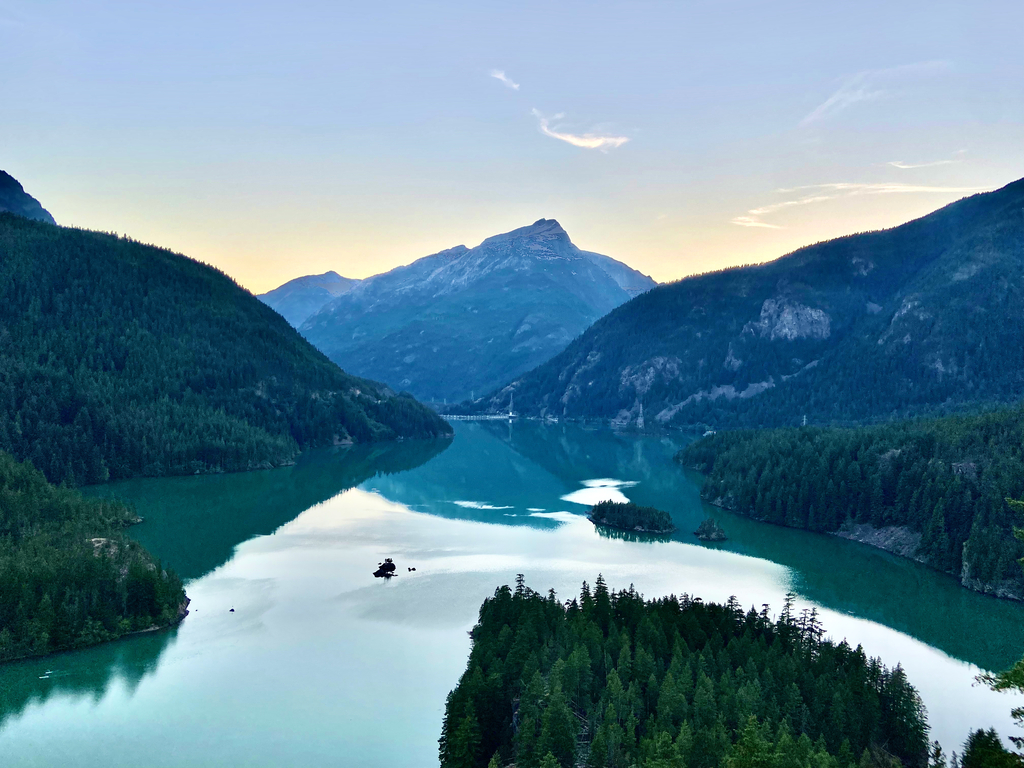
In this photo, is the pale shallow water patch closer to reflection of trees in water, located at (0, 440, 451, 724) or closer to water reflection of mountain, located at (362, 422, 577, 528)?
water reflection of mountain, located at (362, 422, 577, 528)

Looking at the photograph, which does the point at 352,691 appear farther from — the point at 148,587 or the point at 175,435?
the point at 175,435

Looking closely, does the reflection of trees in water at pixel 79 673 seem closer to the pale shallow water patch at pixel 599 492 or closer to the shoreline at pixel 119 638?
the shoreline at pixel 119 638

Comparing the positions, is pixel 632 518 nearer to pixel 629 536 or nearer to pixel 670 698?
pixel 629 536

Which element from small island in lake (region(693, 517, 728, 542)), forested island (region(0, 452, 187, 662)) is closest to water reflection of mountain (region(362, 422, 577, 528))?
small island in lake (region(693, 517, 728, 542))

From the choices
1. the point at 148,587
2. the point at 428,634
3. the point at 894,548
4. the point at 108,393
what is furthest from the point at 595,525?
the point at 108,393

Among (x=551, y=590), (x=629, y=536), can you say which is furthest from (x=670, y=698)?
(x=629, y=536)
